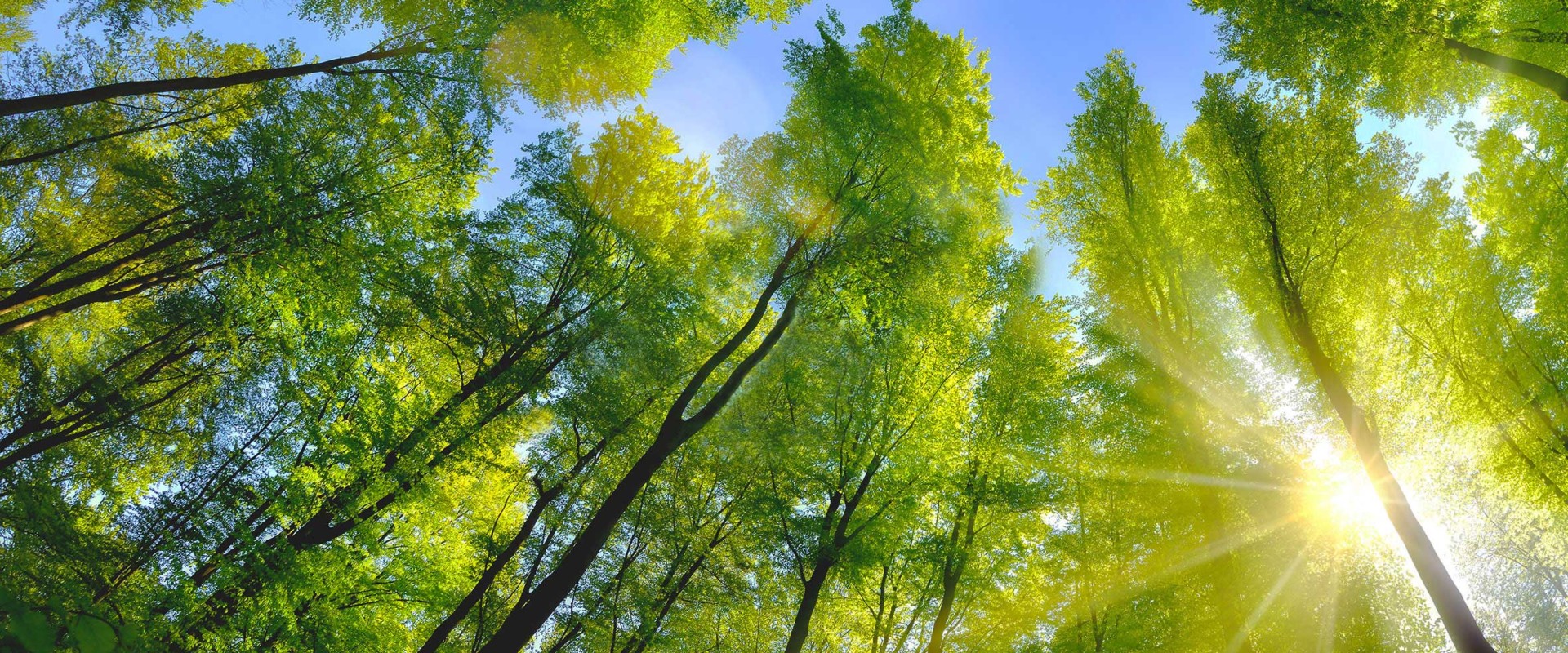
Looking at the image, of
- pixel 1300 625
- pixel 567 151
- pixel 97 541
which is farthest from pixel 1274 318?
pixel 97 541

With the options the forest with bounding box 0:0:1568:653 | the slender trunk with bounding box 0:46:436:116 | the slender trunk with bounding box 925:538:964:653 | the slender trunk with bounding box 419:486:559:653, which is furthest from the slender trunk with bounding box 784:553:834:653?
the slender trunk with bounding box 0:46:436:116

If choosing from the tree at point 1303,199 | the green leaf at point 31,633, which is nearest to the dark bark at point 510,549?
the green leaf at point 31,633

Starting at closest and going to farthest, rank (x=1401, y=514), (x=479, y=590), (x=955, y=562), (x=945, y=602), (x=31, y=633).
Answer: (x=31, y=633)
(x=1401, y=514)
(x=479, y=590)
(x=955, y=562)
(x=945, y=602)

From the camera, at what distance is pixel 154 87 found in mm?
6828

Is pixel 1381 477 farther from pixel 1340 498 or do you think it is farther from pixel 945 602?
pixel 945 602

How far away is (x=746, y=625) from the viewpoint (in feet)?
40.4

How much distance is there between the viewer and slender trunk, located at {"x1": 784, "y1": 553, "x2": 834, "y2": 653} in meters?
8.45

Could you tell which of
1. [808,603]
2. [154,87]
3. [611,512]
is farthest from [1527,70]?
[154,87]

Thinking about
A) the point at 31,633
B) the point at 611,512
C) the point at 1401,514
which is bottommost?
the point at 31,633

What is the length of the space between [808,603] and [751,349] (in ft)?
15.2

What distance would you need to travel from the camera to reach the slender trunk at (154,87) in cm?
625

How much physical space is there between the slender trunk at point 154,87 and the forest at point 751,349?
0.53ft

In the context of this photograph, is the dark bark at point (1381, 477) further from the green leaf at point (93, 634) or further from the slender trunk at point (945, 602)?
the green leaf at point (93, 634)

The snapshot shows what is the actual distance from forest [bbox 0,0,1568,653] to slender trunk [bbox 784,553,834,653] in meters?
0.07
